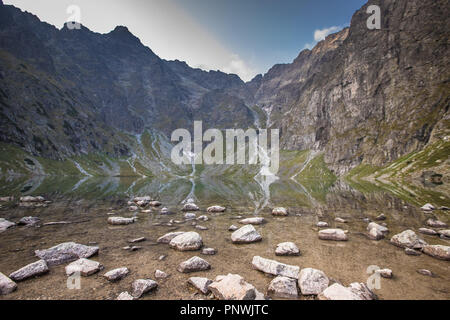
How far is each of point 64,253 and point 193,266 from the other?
7.43 m

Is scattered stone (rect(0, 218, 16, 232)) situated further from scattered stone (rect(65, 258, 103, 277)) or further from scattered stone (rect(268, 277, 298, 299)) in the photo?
scattered stone (rect(268, 277, 298, 299))

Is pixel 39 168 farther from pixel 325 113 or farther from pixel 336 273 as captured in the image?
pixel 325 113

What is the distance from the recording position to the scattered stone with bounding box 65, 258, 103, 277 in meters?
10.0

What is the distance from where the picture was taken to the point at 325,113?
635 ft

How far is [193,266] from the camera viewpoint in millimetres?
10750

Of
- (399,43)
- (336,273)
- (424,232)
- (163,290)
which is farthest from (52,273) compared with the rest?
(399,43)

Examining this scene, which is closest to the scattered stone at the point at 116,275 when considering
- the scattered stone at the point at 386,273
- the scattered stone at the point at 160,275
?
the scattered stone at the point at 160,275

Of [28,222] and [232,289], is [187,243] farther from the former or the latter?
[28,222]

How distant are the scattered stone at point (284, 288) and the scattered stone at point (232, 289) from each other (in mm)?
1221

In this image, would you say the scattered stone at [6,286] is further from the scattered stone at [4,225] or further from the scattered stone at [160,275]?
the scattered stone at [4,225]

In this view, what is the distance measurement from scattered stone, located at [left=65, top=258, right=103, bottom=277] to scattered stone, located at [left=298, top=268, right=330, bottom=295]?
31.4 ft

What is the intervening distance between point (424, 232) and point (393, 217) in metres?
6.04

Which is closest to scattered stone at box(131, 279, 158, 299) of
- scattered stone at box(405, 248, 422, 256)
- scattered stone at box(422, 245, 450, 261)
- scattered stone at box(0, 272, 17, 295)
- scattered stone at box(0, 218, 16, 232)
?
scattered stone at box(0, 272, 17, 295)

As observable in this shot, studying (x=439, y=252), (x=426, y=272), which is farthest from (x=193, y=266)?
(x=439, y=252)
